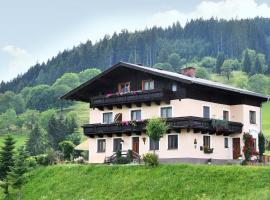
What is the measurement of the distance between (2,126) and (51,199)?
133715mm

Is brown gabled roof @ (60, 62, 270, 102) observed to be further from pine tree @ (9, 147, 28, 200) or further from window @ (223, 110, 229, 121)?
pine tree @ (9, 147, 28, 200)

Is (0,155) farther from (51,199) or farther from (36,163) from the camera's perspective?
(51,199)

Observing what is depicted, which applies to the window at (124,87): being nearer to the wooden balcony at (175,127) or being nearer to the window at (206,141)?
the wooden balcony at (175,127)

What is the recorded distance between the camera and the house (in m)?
49.1

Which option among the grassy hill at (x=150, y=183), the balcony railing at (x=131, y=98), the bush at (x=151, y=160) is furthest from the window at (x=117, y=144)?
the bush at (x=151, y=160)

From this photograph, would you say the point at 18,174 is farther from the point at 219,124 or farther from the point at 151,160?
the point at 219,124

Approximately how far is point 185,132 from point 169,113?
2972 millimetres

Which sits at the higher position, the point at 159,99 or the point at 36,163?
the point at 159,99

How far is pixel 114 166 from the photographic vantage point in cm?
4566

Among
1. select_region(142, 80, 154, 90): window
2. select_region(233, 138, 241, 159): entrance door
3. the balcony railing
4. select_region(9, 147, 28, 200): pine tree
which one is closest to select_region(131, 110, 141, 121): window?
the balcony railing

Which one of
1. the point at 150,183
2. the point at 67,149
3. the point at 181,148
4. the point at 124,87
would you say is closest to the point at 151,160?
the point at 150,183

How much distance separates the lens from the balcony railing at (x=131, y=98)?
50.1m

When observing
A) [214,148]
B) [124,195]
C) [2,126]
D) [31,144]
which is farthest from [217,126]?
[2,126]

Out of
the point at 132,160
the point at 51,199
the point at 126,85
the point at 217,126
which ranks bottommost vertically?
the point at 51,199
